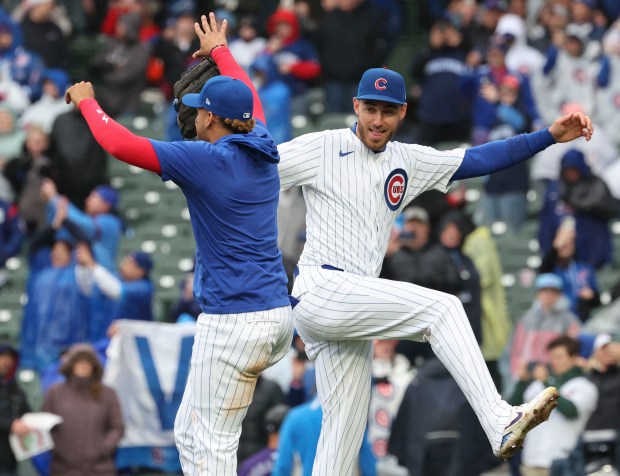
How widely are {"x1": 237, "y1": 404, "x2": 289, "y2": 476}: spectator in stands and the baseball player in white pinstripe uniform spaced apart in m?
3.33

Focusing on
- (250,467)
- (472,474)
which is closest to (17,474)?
(250,467)

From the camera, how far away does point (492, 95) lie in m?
17.5

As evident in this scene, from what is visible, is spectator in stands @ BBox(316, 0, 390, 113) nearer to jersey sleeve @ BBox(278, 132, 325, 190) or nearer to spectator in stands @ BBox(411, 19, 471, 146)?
spectator in stands @ BBox(411, 19, 471, 146)

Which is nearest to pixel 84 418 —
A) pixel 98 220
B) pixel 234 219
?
pixel 98 220

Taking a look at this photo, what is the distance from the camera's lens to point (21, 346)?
52.3ft

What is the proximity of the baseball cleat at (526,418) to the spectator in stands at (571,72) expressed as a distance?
1015 cm

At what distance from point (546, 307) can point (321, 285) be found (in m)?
5.96

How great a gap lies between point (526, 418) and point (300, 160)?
176cm

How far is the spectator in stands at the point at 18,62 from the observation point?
19.7 m

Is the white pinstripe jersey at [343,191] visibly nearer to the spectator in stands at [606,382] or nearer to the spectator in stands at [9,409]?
the spectator in stands at [606,382]

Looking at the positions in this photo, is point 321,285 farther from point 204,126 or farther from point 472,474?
point 472,474

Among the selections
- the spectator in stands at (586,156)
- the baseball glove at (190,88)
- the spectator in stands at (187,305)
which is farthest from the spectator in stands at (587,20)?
the baseball glove at (190,88)

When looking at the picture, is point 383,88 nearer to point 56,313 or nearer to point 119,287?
point 119,287

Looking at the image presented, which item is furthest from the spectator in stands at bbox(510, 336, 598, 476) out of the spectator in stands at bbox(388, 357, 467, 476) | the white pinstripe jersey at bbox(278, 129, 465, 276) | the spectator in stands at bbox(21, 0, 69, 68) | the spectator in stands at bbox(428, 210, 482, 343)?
the spectator in stands at bbox(21, 0, 69, 68)
